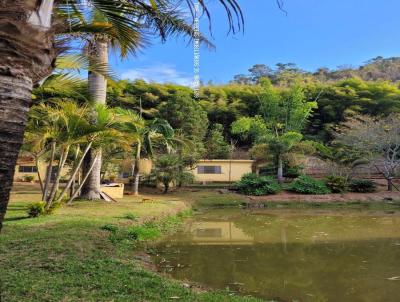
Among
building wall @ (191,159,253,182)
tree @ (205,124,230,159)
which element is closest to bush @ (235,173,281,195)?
building wall @ (191,159,253,182)

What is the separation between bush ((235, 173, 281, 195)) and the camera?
1753 centimetres

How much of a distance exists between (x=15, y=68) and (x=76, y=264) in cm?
325

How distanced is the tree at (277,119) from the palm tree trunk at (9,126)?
17958mm

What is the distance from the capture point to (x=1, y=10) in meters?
1.88

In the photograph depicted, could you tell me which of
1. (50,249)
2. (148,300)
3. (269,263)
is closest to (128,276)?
(148,300)

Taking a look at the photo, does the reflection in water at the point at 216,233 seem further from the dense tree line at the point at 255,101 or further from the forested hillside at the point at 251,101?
the dense tree line at the point at 255,101

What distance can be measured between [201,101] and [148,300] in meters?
28.3

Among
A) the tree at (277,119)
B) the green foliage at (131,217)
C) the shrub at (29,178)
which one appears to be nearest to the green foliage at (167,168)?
the tree at (277,119)

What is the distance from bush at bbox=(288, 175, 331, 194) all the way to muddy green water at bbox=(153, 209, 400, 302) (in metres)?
6.26

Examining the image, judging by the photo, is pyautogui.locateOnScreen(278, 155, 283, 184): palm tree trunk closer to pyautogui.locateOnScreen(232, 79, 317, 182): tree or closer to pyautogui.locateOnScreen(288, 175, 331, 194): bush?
pyautogui.locateOnScreen(232, 79, 317, 182): tree

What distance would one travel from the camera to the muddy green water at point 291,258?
4.77m

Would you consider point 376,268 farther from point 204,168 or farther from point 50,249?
point 204,168

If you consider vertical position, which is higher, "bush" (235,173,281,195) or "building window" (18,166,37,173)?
"building window" (18,166,37,173)

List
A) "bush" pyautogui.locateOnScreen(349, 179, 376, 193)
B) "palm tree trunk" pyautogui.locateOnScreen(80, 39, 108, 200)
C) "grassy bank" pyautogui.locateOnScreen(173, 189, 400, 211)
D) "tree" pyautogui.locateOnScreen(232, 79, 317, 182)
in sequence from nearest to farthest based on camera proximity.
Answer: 1. "palm tree trunk" pyautogui.locateOnScreen(80, 39, 108, 200)
2. "grassy bank" pyautogui.locateOnScreen(173, 189, 400, 211)
3. "bush" pyautogui.locateOnScreen(349, 179, 376, 193)
4. "tree" pyautogui.locateOnScreen(232, 79, 317, 182)
